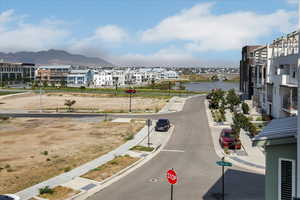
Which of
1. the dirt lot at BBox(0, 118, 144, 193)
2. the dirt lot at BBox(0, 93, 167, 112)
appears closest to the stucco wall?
the dirt lot at BBox(0, 118, 144, 193)

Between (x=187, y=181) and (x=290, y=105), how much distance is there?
57.3ft

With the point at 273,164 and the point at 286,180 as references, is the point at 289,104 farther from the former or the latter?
the point at 286,180

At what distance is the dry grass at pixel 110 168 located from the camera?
18859 millimetres

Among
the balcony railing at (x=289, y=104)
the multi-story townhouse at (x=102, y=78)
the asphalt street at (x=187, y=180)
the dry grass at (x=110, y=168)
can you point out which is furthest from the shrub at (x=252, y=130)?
the multi-story townhouse at (x=102, y=78)

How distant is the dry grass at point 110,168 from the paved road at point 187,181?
120cm

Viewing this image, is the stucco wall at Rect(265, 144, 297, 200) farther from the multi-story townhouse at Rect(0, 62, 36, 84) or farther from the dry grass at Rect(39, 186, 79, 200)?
the multi-story townhouse at Rect(0, 62, 36, 84)

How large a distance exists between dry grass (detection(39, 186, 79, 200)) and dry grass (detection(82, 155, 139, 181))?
2136 mm

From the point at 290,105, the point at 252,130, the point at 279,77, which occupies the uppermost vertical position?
the point at 279,77

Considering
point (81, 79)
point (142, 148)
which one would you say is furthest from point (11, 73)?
point (142, 148)

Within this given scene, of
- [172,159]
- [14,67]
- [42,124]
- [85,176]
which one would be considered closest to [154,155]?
[172,159]

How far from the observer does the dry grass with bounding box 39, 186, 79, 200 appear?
1553 cm

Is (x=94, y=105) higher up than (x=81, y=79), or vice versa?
(x=81, y=79)

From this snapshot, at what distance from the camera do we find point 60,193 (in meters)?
16.1

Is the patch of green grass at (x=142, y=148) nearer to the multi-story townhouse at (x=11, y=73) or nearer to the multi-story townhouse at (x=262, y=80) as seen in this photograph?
the multi-story townhouse at (x=262, y=80)
